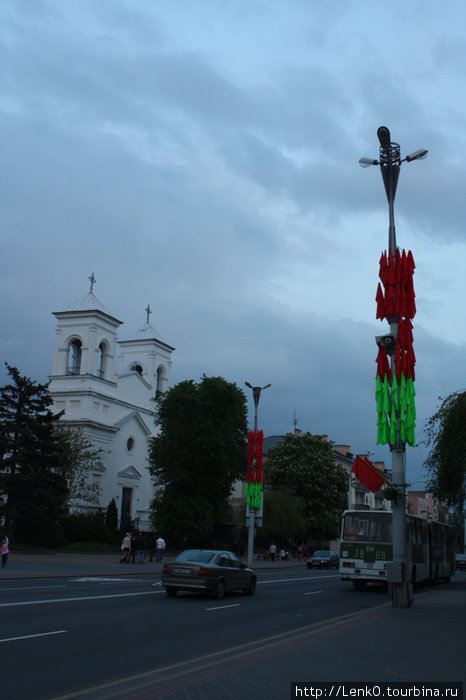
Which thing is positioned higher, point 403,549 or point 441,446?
point 441,446

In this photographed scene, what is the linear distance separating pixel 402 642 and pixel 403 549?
7.18 metres

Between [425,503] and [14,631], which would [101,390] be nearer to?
[14,631]

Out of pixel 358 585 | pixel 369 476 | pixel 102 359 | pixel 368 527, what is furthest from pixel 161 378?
pixel 369 476

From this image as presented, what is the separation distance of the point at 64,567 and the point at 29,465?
13.8 metres

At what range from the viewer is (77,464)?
178ft

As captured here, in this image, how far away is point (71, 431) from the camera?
185 ft

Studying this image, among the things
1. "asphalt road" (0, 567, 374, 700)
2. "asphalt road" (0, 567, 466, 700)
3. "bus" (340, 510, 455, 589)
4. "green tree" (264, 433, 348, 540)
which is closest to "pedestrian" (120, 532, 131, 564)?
"asphalt road" (0, 567, 374, 700)

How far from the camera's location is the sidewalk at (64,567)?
90.8 ft

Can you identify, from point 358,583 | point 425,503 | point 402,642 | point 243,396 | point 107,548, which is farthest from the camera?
point 425,503

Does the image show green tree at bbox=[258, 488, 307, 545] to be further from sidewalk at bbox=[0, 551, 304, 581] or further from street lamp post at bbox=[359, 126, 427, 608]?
street lamp post at bbox=[359, 126, 427, 608]

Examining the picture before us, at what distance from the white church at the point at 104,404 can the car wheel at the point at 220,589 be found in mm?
39515

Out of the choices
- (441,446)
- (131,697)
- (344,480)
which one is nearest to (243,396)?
(344,480)

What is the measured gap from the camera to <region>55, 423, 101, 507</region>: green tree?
52906mm

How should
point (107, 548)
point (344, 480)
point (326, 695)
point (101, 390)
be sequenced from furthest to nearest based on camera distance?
point (344, 480), point (101, 390), point (107, 548), point (326, 695)
